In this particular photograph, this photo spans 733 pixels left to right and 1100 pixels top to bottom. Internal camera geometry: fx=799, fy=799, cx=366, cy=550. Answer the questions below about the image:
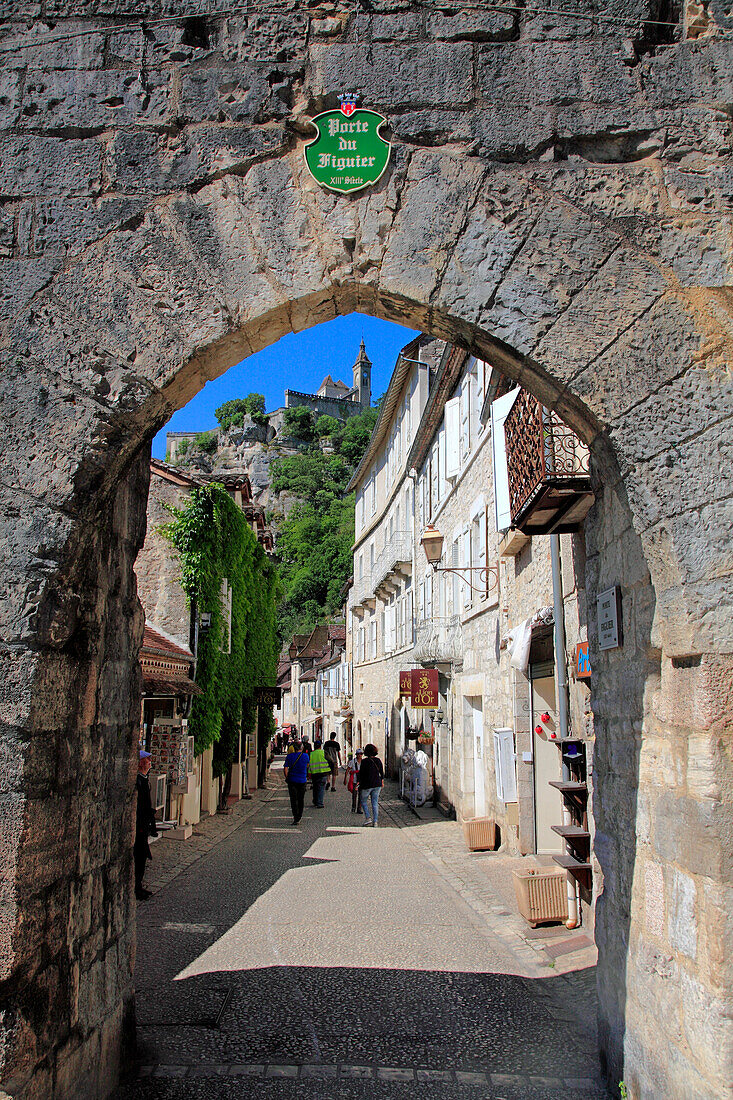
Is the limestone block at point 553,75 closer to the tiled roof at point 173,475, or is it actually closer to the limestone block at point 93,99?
the limestone block at point 93,99

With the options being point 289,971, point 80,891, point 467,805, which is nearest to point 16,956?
point 80,891

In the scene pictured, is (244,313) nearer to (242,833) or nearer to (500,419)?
(500,419)

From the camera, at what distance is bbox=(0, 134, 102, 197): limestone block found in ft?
10.1

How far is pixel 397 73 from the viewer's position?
3135 millimetres

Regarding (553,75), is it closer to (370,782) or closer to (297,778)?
(370,782)

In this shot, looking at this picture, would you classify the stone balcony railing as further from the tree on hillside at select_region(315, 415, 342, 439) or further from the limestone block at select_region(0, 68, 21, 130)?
the tree on hillside at select_region(315, 415, 342, 439)

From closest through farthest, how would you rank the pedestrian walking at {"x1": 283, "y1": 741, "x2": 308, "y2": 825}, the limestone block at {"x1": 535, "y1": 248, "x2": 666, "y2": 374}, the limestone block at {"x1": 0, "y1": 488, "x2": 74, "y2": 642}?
the limestone block at {"x1": 0, "y1": 488, "x2": 74, "y2": 642} → the limestone block at {"x1": 535, "y1": 248, "x2": 666, "y2": 374} → the pedestrian walking at {"x1": 283, "y1": 741, "x2": 308, "y2": 825}

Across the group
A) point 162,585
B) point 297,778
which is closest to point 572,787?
point 297,778

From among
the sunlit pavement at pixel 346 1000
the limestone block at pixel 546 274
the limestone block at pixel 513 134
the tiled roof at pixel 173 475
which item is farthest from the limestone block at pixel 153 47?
the tiled roof at pixel 173 475

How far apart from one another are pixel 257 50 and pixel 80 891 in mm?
3428

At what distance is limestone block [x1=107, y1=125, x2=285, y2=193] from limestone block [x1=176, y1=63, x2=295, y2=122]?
0.05 metres

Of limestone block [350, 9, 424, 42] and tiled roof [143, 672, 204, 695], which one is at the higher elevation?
limestone block [350, 9, 424, 42]

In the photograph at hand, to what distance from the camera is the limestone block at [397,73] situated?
311 centimetres

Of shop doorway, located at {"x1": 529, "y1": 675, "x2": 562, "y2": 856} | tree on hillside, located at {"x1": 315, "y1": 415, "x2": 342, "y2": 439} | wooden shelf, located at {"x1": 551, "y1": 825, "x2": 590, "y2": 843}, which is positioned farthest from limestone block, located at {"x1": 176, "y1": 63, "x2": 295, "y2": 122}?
tree on hillside, located at {"x1": 315, "y1": 415, "x2": 342, "y2": 439}
